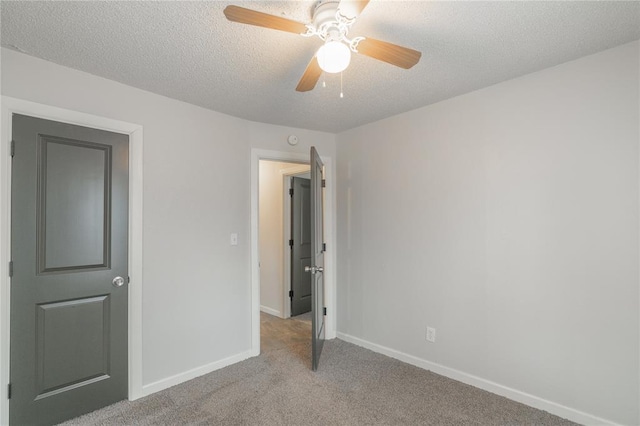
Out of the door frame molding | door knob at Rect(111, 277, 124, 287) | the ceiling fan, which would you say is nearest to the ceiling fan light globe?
the ceiling fan

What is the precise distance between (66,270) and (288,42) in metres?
2.06

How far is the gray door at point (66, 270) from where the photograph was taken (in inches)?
80.2

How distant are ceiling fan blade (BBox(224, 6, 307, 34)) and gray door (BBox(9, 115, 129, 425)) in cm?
160

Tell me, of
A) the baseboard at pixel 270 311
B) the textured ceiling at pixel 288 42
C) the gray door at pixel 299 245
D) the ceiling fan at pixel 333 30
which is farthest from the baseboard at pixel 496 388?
the ceiling fan at pixel 333 30

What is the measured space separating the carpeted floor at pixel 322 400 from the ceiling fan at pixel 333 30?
7.23 ft

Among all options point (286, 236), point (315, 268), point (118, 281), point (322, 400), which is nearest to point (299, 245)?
point (286, 236)

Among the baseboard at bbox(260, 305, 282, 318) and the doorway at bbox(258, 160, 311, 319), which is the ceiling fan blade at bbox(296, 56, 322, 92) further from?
the baseboard at bbox(260, 305, 282, 318)

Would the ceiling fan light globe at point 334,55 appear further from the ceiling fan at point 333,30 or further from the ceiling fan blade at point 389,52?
the ceiling fan blade at point 389,52

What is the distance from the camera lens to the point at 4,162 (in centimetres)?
197

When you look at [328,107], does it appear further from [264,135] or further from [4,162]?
[4,162]

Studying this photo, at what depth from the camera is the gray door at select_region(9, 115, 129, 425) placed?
2.04m

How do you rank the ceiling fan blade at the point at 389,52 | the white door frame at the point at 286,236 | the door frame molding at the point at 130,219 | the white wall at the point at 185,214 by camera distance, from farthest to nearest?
the white door frame at the point at 286,236 < the white wall at the point at 185,214 < the door frame molding at the point at 130,219 < the ceiling fan blade at the point at 389,52

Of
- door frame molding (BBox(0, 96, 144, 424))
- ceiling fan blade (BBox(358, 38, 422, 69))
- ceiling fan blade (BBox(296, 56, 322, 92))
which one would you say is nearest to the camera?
ceiling fan blade (BBox(358, 38, 422, 69))

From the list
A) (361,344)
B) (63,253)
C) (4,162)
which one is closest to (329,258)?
(361,344)
